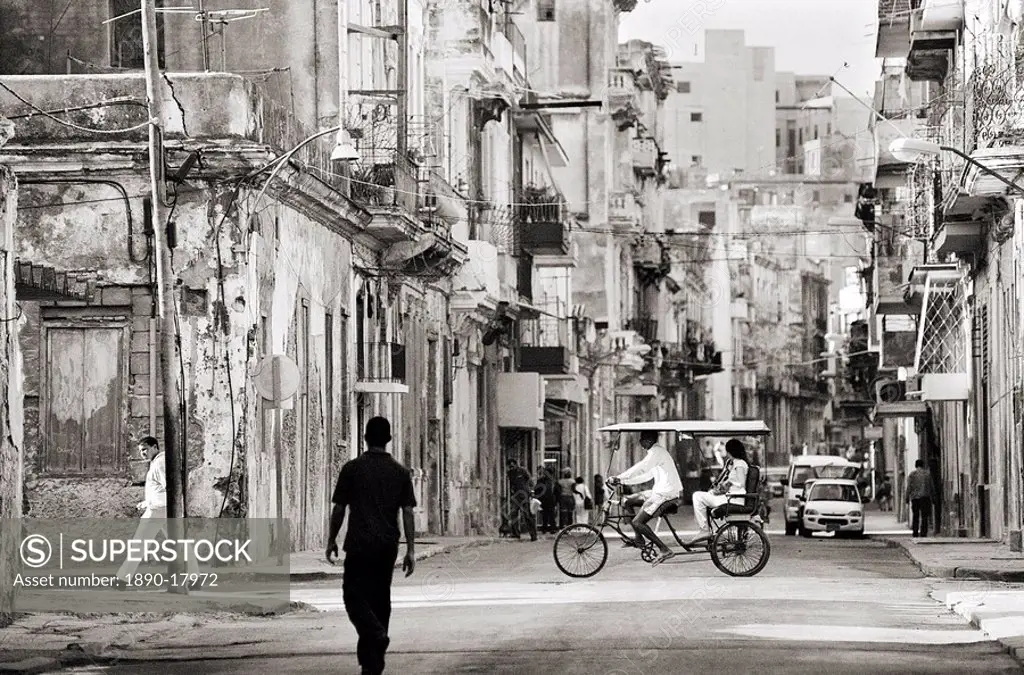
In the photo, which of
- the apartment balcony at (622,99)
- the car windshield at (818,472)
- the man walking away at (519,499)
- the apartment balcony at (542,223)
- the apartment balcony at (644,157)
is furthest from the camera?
the apartment balcony at (644,157)

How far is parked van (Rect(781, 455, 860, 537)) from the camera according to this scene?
45.7m

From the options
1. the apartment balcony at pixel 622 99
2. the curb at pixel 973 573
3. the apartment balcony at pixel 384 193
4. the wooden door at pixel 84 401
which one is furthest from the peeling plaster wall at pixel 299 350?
the apartment balcony at pixel 622 99

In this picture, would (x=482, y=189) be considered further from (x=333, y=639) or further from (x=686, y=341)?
(x=686, y=341)

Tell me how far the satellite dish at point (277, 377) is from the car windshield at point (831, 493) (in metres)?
21.6

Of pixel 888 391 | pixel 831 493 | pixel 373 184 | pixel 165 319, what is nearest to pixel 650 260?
pixel 888 391

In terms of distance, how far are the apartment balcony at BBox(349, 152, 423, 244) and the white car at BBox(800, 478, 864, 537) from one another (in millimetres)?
13345

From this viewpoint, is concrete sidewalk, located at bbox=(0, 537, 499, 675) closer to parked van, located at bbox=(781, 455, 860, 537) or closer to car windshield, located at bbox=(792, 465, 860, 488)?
parked van, located at bbox=(781, 455, 860, 537)

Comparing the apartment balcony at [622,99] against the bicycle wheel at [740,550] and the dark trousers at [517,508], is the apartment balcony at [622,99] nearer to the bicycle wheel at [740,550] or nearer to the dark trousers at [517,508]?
the dark trousers at [517,508]

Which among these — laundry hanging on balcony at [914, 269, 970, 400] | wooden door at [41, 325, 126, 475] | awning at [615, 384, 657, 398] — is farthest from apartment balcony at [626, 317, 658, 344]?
wooden door at [41, 325, 126, 475]

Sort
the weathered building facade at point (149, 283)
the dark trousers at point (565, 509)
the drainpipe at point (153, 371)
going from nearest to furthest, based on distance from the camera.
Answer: the weathered building facade at point (149, 283)
the drainpipe at point (153, 371)
the dark trousers at point (565, 509)

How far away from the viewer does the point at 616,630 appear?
1608 centimetres

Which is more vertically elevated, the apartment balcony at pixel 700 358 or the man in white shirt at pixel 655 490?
the apartment balcony at pixel 700 358

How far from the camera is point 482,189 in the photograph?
44562 mm

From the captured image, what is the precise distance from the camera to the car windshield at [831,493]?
142 ft
